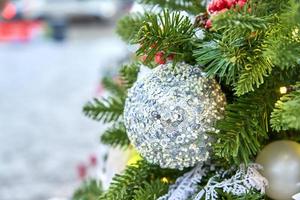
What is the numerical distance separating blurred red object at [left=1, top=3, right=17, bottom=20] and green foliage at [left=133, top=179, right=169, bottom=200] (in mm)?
4663

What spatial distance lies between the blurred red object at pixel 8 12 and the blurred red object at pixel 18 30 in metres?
0.17

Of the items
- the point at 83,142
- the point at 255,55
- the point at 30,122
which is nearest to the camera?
the point at 255,55

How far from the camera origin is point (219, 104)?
1.31 ft

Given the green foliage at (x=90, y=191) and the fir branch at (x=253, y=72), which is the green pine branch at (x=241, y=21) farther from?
the green foliage at (x=90, y=191)

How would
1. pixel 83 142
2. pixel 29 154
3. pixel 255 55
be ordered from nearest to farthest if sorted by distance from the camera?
1. pixel 255 55
2. pixel 29 154
3. pixel 83 142

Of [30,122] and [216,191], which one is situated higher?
[216,191]

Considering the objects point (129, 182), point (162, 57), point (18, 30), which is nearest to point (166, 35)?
point (162, 57)

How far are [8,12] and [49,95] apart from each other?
2.50 meters

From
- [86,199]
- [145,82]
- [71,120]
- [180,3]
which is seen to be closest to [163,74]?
[145,82]

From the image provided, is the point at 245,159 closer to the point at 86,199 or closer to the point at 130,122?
the point at 130,122

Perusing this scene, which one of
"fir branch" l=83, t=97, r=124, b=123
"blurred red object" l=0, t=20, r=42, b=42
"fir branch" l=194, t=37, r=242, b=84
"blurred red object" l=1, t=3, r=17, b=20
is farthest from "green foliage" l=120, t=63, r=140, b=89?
"blurred red object" l=1, t=3, r=17, b=20

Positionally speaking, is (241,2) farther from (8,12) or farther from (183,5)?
(8,12)

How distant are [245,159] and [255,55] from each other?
73 millimetres

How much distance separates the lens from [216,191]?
0.41 m
